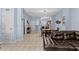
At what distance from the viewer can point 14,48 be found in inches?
109

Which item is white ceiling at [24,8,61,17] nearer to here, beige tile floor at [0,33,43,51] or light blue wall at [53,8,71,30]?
light blue wall at [53,8,71,30]

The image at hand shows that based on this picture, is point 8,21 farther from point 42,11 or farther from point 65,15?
point 65,15

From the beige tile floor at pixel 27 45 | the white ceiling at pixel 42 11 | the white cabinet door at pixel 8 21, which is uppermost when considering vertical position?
the white ceiling at pixel 42 11

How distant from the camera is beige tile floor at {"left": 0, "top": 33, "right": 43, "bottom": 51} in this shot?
276 centimetres

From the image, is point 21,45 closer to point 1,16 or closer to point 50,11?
point 1,16

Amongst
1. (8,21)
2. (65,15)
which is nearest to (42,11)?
(65,15)

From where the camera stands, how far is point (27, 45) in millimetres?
2773

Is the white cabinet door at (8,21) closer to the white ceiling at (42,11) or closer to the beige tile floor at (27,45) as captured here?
the beige tile floor at (27,45)

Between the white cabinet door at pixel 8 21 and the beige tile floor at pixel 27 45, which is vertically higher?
the white cabinet door at pixel 8 21

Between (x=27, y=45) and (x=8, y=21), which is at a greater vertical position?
(x=8, y=21)

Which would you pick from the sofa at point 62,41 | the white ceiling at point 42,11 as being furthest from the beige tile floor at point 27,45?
the white ceiling at point 42,11

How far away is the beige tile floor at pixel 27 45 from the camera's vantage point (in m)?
2.76
